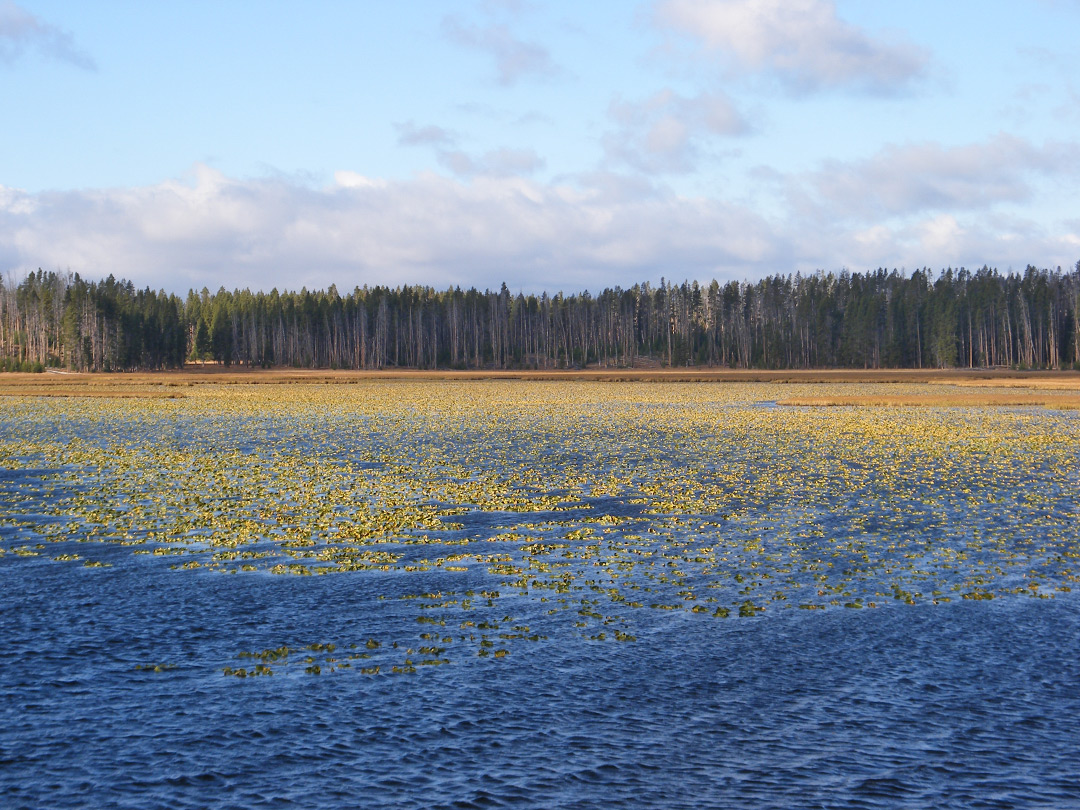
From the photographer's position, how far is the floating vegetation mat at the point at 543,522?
16406 mm

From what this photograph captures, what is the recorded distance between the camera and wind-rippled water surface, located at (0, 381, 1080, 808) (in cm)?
1034

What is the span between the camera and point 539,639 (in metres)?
14.8

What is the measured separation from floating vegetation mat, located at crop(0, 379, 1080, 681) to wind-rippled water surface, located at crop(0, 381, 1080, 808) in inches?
4.8

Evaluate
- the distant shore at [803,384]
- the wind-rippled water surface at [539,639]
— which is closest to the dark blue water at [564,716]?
the wind-rippled water surface at [539,639]

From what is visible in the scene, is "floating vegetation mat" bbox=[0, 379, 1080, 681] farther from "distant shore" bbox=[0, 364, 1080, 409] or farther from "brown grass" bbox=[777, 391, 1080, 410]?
"distant shore" bbox=[0, 364, 1080, 409]

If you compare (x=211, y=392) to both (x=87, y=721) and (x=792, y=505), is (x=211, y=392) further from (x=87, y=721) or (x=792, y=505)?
(x=87, y=721)

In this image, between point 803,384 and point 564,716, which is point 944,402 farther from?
point 564,716

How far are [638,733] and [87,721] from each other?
6.63 m

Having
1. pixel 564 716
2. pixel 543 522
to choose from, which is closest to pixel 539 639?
pixel 564 716

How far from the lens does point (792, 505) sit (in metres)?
27.2

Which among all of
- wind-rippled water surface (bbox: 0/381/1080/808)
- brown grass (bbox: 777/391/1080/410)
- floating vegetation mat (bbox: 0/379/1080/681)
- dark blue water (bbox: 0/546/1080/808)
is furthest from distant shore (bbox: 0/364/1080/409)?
dark blue water (bbox: 0/546/1080/808)

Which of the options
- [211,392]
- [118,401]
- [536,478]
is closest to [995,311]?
[211,392]

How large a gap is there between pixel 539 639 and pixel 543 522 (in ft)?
32.0

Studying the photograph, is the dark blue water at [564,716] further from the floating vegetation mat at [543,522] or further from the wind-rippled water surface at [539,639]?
the floating vegetation mat at [543,522]
